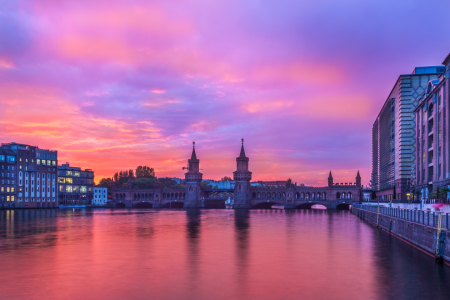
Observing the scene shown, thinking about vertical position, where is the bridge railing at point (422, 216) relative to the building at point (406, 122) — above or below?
below

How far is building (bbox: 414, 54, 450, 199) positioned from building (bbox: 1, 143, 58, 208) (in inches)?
5420

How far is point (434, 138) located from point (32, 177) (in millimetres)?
143582

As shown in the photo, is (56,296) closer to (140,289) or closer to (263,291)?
(140,289)

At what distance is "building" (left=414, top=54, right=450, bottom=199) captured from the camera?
71.0m

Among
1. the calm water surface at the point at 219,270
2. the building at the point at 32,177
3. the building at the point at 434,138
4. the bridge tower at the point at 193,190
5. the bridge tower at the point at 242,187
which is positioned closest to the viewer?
the calm water surface at the point at 219,270

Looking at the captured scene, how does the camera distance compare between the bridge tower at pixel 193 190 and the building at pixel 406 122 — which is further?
the bridge tower at pixel 193 190

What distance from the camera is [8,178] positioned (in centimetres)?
15775

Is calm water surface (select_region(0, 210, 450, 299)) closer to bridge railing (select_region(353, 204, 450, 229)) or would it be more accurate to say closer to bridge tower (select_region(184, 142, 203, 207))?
bridge railing (select_region(353, 204, 450, 229))

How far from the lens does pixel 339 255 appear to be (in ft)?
125

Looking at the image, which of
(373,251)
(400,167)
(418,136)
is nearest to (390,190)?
(400,167)

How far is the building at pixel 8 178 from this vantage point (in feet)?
513

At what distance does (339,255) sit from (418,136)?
6640cm

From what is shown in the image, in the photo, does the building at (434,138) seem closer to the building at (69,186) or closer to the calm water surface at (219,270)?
the calm water surface at (219,270)

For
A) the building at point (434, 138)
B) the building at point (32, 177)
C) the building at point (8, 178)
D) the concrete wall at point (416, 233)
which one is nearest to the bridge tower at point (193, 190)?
the building at point (32, 177)
